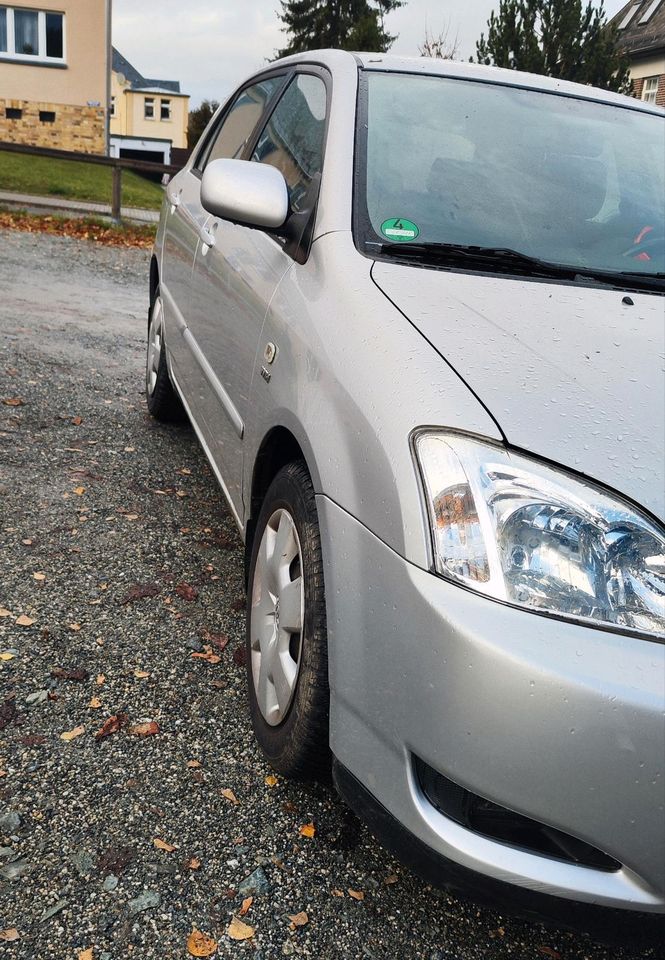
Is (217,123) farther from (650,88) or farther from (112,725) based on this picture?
(650,88)

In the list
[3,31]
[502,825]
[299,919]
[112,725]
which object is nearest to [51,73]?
[3,31]

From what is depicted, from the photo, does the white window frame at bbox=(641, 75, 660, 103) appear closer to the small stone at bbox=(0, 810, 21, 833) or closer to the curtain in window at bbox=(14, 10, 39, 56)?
the curtain in window at bbox=(14, 10, 39, 56)

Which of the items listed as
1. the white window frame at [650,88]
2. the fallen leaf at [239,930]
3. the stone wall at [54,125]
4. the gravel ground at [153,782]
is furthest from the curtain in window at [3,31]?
the fallen leaf at [239,930]

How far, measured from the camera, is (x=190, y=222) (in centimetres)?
388

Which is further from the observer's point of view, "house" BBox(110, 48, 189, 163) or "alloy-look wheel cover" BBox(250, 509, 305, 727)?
"house" BBox(110, 48, 189, 163)

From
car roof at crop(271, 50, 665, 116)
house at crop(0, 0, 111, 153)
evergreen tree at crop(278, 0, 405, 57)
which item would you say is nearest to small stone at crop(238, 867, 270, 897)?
car roof at crop(271, 50, 665, 116)

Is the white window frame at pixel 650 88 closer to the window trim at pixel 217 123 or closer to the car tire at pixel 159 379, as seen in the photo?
the window trim at pixel 217 123

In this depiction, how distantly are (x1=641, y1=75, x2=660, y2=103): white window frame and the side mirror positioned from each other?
37.2m

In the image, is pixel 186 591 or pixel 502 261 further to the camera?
pixel 186 591

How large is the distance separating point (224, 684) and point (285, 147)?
1759 mm

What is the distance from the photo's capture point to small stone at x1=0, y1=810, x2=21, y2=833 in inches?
78.7

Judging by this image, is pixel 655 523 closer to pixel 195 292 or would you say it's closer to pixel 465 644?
pixel 465 644

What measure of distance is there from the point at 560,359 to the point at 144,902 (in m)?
1.41

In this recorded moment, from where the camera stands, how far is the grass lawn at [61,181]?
2059 cm
